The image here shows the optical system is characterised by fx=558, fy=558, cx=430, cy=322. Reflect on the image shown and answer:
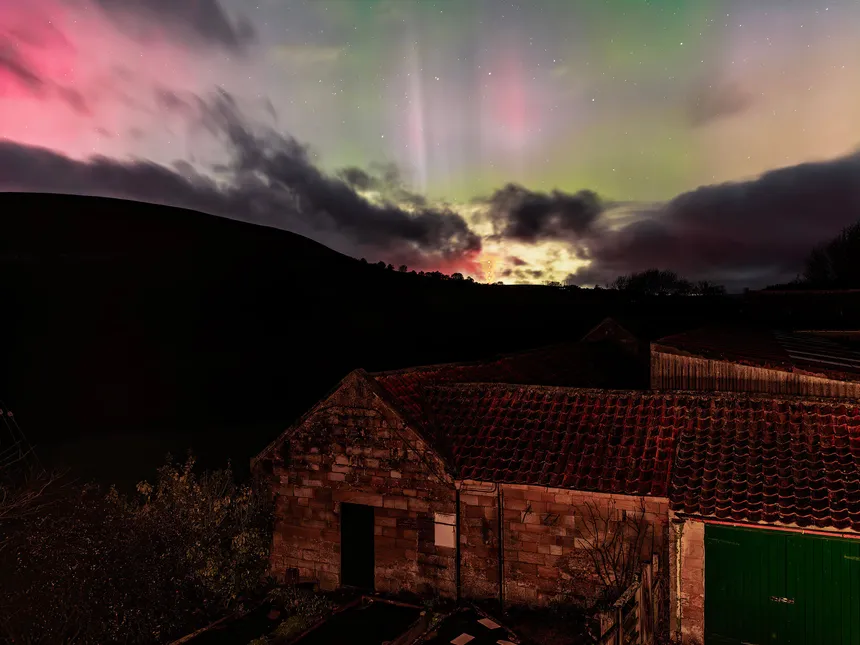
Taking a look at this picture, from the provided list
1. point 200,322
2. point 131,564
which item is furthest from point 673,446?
point 200,322

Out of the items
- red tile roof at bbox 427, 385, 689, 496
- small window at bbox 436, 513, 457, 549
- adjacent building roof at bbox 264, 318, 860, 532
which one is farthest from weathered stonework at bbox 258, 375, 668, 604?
adjacent building roof at bbox 264, 318, 860, 532

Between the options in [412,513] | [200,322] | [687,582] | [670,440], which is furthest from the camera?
[200,322]

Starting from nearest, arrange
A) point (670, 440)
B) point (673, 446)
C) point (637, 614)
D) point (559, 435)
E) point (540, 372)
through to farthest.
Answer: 1. point (637, 614)
2. point (673, 446)
3. point (670, 440)
4. point (559, 435)
5. point (540, 372)

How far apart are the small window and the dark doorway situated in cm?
176

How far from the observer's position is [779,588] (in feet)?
31.6

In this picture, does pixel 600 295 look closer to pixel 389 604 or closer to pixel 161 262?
pixel 161 262

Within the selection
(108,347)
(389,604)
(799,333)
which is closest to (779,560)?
(389,604)

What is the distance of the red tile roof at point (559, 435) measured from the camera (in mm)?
11039

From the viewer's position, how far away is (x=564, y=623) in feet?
35.5

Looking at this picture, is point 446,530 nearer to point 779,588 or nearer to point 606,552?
point 606,552

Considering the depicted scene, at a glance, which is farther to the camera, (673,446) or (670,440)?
(670,440)

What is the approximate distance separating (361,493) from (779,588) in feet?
27.5

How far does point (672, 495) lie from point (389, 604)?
6.58 m

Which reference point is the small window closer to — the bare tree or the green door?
the bare tree
